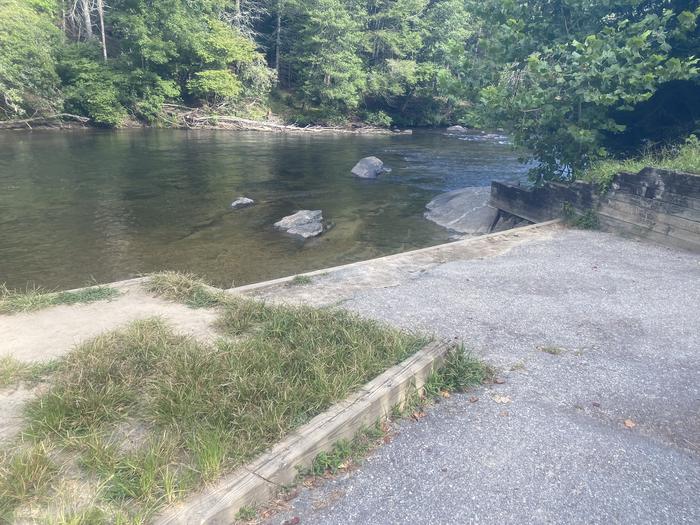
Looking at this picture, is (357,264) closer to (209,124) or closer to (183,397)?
(183,397)

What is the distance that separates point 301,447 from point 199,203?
12.2 metres

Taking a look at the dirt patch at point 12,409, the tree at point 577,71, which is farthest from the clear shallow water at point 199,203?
the dirt patch at point 12,409

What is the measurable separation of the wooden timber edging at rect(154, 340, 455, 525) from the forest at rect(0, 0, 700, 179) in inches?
303

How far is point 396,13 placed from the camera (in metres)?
39.4

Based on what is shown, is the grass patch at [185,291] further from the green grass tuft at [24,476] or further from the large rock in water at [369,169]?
the large rock in water at [369,169]

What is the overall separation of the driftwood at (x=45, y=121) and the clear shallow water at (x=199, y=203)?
5.67 feet

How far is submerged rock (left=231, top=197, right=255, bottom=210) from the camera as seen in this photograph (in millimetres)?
14136

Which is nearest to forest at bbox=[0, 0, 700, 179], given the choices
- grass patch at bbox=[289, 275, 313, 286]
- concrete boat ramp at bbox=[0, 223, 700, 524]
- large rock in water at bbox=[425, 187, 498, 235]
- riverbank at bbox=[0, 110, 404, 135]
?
riverbank at bbox=[0, 110, 404, 135]

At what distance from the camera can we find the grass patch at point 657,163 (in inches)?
354

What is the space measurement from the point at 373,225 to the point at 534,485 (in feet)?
33.9

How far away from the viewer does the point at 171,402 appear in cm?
355

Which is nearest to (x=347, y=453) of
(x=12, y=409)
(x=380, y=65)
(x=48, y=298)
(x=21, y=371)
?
(x=12, y=409)

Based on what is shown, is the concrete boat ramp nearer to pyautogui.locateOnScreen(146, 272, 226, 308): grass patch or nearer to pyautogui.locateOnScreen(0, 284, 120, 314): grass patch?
pyautogui.locateOnScreen(0, 284, 120, 314): grass patch

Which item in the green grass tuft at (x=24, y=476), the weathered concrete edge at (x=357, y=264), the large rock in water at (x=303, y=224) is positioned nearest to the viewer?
the green grass tuft at (x=24, y=476)
